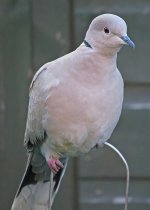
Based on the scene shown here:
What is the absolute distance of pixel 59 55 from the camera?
3383 mm

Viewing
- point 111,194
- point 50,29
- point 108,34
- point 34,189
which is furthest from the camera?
point 111,194

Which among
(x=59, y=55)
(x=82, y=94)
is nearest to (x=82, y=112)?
(x=82, y=94)

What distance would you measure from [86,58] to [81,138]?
0.20 metres

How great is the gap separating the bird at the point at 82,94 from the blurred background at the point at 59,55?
1.27 meters

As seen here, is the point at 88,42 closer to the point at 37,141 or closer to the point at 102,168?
the point at 37,141

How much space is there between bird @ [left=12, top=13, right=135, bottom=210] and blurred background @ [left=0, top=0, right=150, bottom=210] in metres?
1.27

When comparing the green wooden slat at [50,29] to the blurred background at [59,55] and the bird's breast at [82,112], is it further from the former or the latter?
the bird's breast at [82,112]

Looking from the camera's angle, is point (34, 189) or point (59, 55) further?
point (59, 55)

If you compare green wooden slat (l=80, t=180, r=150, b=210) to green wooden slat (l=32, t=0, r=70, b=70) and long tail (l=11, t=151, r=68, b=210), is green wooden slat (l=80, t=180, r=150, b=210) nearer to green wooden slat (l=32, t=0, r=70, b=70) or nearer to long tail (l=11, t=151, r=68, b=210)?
green wooden slat (l=32, t=0, r=70, b=70)

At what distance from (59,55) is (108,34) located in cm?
150

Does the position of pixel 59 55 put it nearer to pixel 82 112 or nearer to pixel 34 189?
pixel 34 189

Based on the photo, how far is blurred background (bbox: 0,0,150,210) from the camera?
11.1 ft

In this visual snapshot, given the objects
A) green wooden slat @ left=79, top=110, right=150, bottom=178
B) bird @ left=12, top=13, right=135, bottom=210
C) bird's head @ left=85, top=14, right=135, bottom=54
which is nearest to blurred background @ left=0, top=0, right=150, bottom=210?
green wooden slat @ left=79, top=110, right=150, bottom=178

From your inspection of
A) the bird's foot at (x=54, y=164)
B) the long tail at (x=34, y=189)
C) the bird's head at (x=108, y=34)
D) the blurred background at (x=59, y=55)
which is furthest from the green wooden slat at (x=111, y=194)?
the bird's head at (x=108, y=34)
